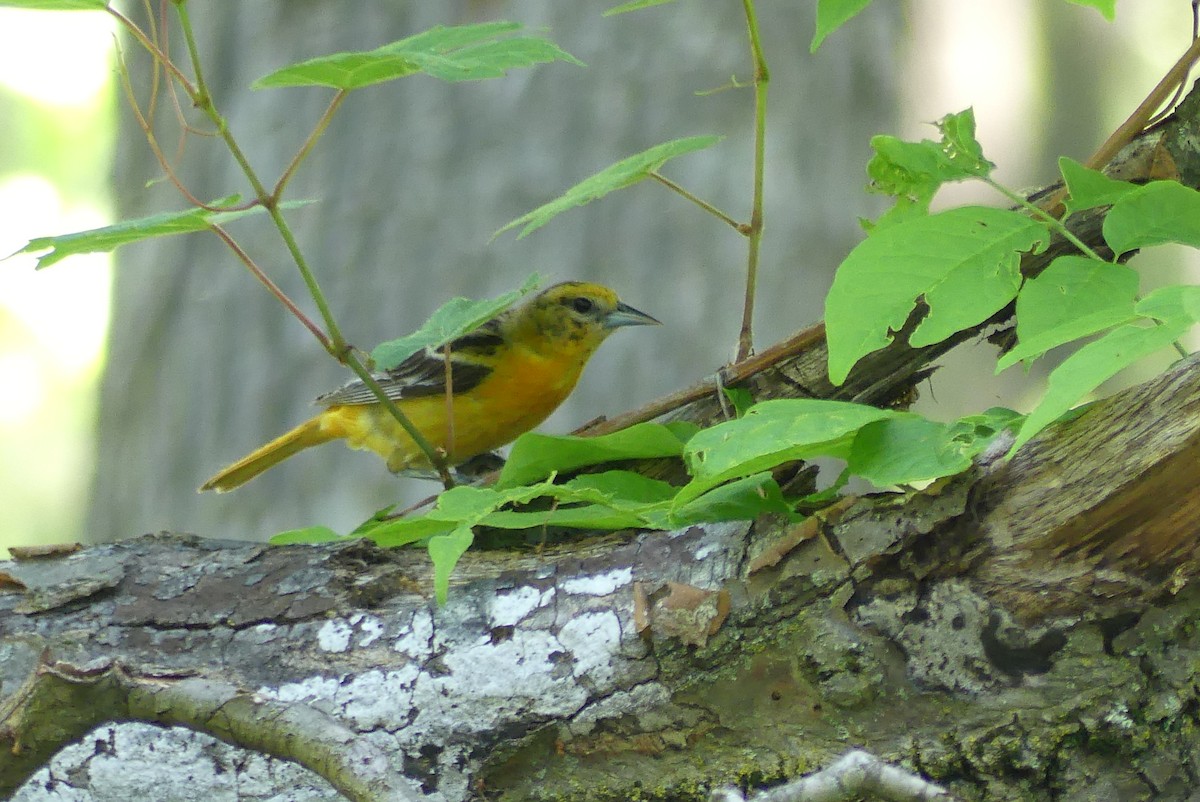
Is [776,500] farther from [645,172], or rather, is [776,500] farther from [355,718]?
[355,718]

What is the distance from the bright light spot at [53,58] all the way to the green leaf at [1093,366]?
712 cm

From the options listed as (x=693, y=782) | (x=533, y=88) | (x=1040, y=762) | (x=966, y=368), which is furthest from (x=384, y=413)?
(x=966, y=368)

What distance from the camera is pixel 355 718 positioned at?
5.14 ft

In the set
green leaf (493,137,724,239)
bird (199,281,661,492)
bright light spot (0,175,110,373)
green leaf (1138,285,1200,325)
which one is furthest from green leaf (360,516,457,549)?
bright light spot (0,175,110,373)

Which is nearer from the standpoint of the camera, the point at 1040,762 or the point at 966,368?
the point at 1040,762

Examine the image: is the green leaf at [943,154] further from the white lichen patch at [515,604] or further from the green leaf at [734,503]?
the white lichen patch at [515,604]

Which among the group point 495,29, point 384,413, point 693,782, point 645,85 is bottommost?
point 693,782

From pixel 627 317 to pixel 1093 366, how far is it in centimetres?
266

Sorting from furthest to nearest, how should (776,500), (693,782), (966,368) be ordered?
(966,368) → (776,500) → (693,782)

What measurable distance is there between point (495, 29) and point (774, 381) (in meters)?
0.92

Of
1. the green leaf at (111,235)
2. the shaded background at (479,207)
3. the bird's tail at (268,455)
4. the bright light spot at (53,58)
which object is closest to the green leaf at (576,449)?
the green leaf at (111,235)

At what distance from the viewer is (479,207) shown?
148 inches

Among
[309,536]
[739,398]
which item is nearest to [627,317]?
[739,398]

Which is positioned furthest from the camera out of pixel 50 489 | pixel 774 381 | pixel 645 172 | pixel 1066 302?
pixel 50 489
